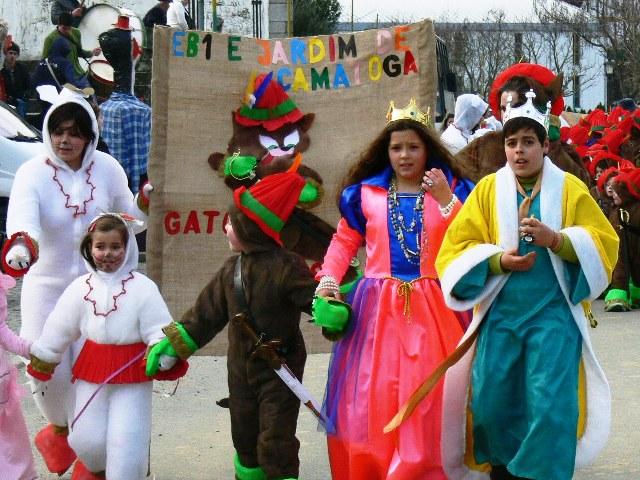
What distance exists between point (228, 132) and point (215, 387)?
2248 millimetres

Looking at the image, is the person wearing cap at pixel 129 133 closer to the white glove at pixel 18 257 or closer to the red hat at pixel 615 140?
the red hat at pixel 615 140

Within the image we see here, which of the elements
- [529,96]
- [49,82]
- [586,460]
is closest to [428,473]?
[586,460]

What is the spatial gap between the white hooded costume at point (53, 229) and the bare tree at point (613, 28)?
109 ft

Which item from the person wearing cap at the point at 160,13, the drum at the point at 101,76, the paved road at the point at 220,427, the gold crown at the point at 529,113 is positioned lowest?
the paved road at the point at 220,427

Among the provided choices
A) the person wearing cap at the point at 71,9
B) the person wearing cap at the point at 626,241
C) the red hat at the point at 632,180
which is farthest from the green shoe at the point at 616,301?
the person wearing cap at the point at 71,9

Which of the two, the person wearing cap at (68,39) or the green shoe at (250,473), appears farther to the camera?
the person wearing cap at (68,39)

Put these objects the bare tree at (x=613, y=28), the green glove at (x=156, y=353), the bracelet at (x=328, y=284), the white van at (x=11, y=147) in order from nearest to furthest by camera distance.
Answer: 1. the bracelet at (x=328, y=284)
2. the green glove at (x=156, y=353)
3. the white van at (x=11, y=147)
4. the bare tree at (x=613, y=28)

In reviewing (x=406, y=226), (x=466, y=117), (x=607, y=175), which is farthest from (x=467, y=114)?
(x=406, y=226)

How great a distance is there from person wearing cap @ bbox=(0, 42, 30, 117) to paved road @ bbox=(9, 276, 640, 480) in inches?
340

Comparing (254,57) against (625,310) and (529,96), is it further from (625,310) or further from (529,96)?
(625,310)

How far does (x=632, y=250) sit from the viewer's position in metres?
11.7

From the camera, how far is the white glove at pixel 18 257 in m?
5.24

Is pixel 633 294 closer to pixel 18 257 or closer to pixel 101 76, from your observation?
pixel 101 76

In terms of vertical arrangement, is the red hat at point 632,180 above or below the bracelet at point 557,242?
above
